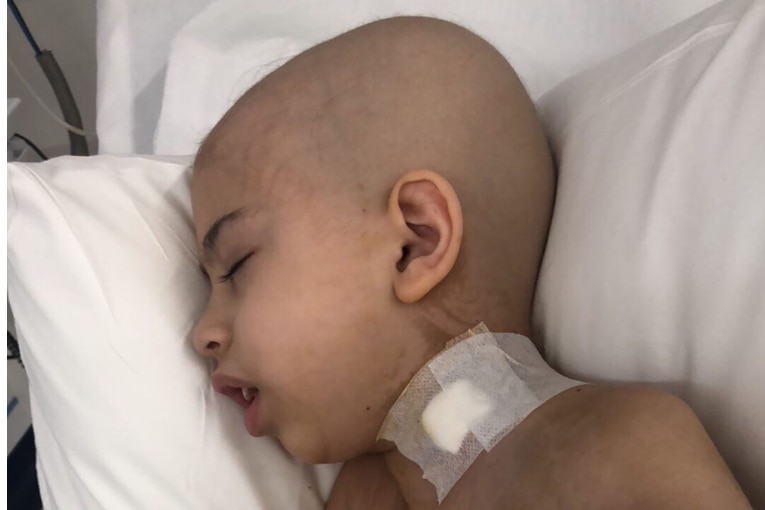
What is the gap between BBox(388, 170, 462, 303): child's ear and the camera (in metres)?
0.67

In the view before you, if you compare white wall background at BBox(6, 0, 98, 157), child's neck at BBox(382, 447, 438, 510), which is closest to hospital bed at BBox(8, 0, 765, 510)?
child's neck at BBox(382, 447, 438, 510)

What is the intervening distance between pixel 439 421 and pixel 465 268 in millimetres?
152

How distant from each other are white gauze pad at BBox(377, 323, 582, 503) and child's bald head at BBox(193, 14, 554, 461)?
0.07ft

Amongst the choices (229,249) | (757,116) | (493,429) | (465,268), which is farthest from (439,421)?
(757,116)

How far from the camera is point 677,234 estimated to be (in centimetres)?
63

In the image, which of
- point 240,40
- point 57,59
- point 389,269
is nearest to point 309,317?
point 389,269

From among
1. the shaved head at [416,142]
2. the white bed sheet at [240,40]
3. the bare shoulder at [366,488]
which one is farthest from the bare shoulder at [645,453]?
the white bed sheet at [240,40]

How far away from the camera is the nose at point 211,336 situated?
0.71m

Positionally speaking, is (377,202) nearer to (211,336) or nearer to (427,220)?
(427,220)

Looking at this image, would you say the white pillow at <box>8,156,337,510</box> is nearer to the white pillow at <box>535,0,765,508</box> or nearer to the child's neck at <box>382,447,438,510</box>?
the child's neck at <box>382,447,438,510</box>

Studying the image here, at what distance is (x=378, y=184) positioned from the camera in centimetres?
69

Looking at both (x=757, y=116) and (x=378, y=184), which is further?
(x=378, y=184)

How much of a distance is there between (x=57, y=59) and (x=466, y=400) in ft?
4.50

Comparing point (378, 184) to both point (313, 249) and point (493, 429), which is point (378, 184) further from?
point (493, 429)
